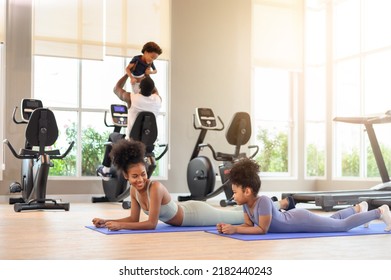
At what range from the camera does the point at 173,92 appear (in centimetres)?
913

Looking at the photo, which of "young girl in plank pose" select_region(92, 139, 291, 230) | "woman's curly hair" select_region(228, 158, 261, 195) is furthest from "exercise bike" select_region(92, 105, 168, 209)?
"woman's curly hair" select_region(228, 158, 261, 195)

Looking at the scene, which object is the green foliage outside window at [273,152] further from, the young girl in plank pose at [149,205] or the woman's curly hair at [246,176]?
the woman's curly hair at [246,176]

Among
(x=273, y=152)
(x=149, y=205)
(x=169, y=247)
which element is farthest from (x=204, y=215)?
(x=273, y=152)

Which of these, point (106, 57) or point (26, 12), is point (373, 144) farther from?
point (26, 12)

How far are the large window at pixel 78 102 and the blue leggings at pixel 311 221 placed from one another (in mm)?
5056

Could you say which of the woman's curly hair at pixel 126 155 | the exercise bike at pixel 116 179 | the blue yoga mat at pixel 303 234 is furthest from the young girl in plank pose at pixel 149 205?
the exercise bike at pixel 116 179

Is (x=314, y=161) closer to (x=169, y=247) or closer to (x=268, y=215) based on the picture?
(x=268, y=215)

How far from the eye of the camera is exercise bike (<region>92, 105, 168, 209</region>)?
697 cm

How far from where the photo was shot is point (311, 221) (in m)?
3.96

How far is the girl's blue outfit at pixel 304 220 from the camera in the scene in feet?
12.7

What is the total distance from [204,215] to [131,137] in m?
2.66

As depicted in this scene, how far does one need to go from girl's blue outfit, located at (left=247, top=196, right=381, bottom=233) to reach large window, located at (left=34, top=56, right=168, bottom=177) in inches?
198

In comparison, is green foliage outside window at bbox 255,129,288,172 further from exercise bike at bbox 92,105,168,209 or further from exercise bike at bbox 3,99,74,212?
exercise bike at bbox 3,99,74,212
